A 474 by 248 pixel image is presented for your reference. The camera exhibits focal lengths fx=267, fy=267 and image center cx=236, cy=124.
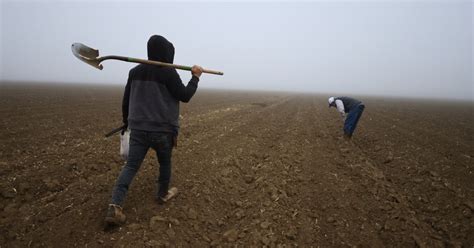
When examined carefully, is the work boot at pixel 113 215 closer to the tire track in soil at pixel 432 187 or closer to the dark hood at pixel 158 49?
the dark hood at pixel 158 49

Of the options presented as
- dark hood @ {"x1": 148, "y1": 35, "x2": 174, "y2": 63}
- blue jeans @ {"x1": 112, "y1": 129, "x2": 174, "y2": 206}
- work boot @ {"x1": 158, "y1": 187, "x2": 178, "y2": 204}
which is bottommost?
work boot @ {"x1": 158, "y1": 187, "x2": 178, "y2": 204}

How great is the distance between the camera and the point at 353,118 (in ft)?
31.1

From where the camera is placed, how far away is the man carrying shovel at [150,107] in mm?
3129

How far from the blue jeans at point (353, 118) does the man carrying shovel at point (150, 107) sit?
298 inches

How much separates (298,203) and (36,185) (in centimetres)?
458

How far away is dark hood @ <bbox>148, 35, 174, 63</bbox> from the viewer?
3193 mm

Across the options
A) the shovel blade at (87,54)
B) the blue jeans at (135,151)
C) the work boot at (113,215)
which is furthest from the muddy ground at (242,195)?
the shovel blade at (87,54)

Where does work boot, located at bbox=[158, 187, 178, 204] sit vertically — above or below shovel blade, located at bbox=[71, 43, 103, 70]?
below

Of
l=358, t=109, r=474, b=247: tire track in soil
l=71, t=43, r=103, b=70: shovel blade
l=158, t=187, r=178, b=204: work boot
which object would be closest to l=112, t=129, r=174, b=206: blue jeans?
l=158, t=187, r=178, b=204: work boot

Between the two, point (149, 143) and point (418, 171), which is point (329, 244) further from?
point (418, 171)

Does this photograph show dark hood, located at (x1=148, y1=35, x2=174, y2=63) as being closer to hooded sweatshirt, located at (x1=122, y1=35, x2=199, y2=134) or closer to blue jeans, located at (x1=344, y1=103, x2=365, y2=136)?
hooded sweatshirt, located at (x1=122, y1=35, x2=199, y2=134)

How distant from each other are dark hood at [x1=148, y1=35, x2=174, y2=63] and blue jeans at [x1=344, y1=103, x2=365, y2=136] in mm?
7820

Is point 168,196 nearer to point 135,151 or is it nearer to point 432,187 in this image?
point 135,151

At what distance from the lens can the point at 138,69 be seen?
317cm
